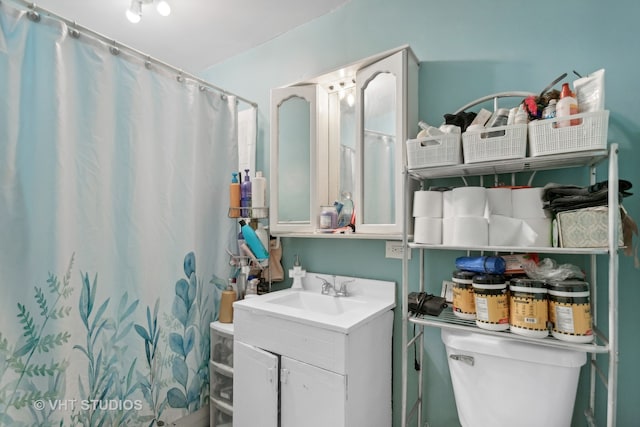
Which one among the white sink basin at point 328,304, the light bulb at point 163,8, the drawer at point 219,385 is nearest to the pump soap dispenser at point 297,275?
the white sink basin at point 328,304

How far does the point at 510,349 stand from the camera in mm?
1091

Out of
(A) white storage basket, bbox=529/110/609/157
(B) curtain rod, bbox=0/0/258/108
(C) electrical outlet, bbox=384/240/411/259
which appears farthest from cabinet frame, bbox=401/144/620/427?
(B) curtain rod, bbox=0/0/258/108

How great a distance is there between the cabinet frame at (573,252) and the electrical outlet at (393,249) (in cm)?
13

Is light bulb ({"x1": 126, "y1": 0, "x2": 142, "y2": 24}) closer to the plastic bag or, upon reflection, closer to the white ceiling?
the white ceiling

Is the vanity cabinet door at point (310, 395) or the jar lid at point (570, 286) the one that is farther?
the vanity cabinet door at point (310, 395)

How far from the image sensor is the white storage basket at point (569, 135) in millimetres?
931

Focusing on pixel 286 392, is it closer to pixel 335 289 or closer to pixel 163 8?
pixel 335 289

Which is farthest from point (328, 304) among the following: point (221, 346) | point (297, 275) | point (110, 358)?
point (110, 358)

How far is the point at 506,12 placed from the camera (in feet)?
4.50

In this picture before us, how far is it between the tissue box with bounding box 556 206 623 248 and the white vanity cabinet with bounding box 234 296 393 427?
78 centimetres

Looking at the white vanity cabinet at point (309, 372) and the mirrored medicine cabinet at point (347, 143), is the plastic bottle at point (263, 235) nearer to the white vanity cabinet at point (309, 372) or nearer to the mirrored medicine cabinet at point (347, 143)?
the mirrored medicine cabinet at point (347, 143)

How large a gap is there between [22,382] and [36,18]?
1.39 m

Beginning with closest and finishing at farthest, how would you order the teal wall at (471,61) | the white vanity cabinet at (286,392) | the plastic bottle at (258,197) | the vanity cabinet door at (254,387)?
the teal wall at (471,61)
the white vanity cabinet at (286,392)
the vanity cabinet door at (254,387)
the plastic bottle at (258,197)

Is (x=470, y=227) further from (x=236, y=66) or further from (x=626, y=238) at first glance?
(x=236, y=66)
